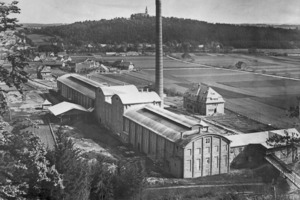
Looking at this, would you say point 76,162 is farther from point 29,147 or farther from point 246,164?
point 246,164

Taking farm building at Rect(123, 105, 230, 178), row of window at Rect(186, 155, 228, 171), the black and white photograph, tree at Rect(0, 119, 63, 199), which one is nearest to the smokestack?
the black and white photograph

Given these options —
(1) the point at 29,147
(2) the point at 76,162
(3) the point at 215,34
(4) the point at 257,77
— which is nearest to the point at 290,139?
(2) the point at 76,162

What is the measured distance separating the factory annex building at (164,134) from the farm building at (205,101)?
22.1ft

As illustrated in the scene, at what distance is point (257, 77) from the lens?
43969 millimetres

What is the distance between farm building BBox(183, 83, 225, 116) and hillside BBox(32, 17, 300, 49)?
1326 centimetres

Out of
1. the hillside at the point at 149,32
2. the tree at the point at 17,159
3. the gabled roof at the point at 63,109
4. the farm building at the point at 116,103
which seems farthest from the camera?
the hillside at the point at 149,32

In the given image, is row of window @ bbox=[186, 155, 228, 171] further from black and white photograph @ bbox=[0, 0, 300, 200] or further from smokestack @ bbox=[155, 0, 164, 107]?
smokestack @ bbox=[155, 0, 164, 107]

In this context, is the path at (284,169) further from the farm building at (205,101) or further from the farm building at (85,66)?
the farm building at (85,66)

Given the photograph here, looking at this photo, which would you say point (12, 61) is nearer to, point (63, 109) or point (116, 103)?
point (116, 103)

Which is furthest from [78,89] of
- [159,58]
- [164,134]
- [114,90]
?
[164,134]

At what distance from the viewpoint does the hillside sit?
46656 millimetres

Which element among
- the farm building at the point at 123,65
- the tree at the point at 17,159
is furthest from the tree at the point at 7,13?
the farm building at the point at 123,65

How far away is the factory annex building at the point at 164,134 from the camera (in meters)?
18.5

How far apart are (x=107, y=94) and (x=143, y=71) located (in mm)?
25853
